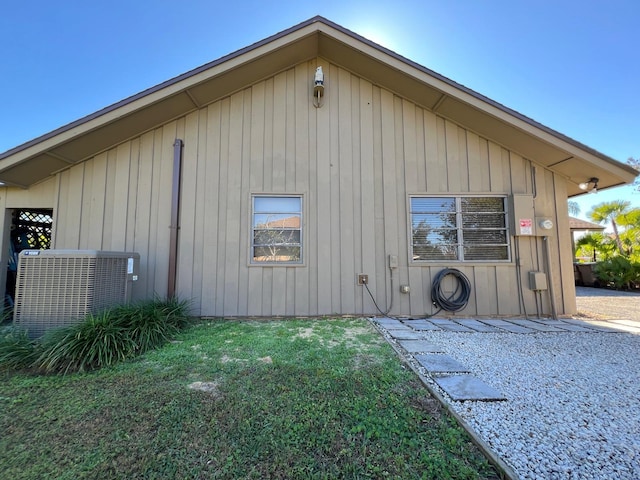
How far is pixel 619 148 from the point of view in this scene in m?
15.5

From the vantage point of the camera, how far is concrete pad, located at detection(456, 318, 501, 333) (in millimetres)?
3825

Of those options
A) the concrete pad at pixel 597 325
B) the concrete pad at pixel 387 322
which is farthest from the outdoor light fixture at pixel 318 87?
the concrete pad at pixel 597 325

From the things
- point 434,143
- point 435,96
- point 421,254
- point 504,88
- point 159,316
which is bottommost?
point 159,316

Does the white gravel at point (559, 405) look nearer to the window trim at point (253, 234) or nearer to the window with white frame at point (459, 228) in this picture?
the window with white frame at point (459, 228)

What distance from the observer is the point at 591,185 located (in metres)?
4.69

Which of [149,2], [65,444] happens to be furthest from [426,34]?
[65,444]

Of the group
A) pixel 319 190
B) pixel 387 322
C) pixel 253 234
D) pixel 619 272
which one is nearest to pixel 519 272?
pixel 387 322

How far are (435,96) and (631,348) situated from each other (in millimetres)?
4331

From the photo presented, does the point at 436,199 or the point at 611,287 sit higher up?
the point at 436,199

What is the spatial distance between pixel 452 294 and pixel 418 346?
6.28 ft

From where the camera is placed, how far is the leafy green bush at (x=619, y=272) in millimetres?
8406

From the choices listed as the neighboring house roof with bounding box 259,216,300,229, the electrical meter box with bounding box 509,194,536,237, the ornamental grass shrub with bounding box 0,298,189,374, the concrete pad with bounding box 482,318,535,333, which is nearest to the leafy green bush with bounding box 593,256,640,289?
the electrical meter box with bounding box 509,194,536,237

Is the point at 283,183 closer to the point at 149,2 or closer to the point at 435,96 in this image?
the point at 435,96

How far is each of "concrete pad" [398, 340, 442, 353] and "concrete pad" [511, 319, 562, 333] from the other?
1.92 metres
